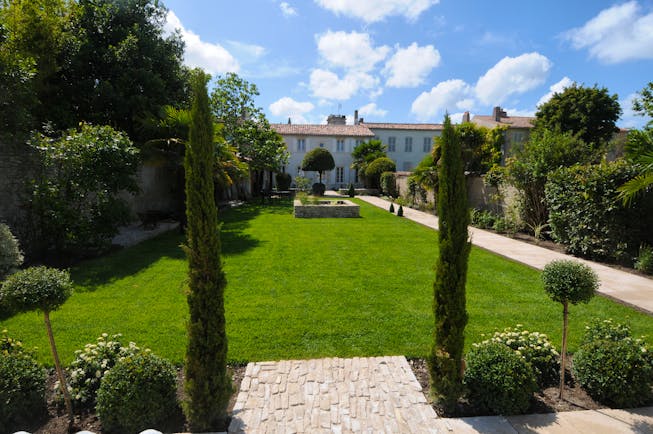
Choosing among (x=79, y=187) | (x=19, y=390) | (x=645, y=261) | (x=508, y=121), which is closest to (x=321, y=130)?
(x=508, y=121)

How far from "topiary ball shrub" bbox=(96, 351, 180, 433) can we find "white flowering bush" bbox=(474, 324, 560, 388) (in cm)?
293

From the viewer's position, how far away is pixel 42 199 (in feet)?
24.3

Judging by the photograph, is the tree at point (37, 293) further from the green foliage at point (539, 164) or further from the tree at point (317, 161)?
the tree at point (317, 161)

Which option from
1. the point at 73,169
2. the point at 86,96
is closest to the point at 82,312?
the point at 73,169

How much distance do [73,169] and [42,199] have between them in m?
0.90

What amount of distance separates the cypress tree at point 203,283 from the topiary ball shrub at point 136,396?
0.26m

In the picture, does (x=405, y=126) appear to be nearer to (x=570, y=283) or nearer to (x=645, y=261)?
(x=645, y=261)

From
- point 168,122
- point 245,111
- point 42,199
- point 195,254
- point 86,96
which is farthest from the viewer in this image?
point 245,111

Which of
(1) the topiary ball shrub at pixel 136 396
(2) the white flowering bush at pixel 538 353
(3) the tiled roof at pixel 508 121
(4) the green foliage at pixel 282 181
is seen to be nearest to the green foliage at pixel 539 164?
(2) the white flowering bush at pixel 538 353

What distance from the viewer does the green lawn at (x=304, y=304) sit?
13.7 feet

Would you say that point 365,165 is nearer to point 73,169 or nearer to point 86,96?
point 86,96

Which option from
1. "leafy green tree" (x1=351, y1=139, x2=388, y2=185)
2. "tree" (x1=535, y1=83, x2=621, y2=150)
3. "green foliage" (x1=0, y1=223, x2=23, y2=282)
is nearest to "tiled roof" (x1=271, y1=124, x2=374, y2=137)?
"leafy green tree" (x1=351, y1=139, x2=388, y2=185)

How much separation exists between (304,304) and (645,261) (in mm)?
7155

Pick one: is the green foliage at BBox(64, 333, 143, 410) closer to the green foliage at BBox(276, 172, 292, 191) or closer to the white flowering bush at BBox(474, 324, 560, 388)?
the white flowering bush at BBox(474, 324, 560, 388)
